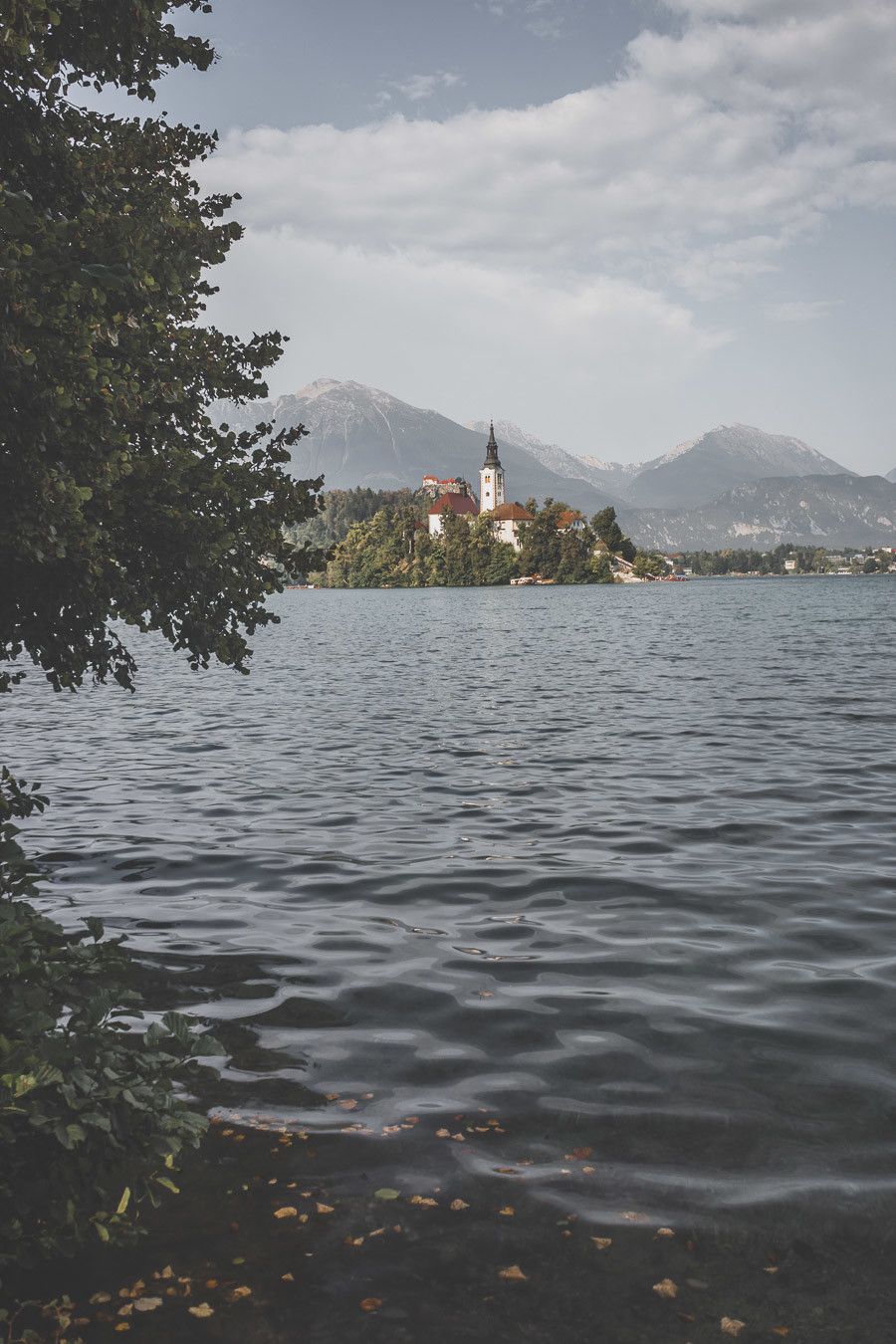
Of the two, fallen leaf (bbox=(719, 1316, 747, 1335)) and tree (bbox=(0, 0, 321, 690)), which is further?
tree (bbox=(0, 0, 321, 690))

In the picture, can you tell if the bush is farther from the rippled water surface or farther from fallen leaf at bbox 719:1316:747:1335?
fallen leaf at bbox 719:1316:747:1335

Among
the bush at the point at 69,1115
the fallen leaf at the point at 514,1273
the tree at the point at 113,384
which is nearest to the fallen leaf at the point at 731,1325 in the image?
the fallen leaf at the point at 514,1273

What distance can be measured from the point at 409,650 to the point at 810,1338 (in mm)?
53517

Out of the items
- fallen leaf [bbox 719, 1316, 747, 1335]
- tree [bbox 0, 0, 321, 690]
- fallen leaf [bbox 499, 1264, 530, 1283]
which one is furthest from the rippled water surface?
tree [bbox 0, 0, 321, 690]

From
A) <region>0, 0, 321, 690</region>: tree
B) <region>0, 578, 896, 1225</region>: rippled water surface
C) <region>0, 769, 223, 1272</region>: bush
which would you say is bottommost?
<region>0, 578, 896, 1225</region>: rippled water surface

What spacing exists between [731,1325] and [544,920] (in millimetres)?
6418

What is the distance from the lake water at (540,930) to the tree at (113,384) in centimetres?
360

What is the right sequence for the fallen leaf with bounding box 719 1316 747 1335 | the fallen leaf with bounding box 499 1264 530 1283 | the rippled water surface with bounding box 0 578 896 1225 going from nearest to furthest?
the fallen leaf with bounding box 719 1316 747 1335 < the fallen leaf with bounding box 499 1264 530 1283 < the rippled water surface with bounding box 0 578 896 1225

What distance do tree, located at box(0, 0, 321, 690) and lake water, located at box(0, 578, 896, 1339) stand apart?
3601mm

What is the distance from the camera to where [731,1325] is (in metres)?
4.83

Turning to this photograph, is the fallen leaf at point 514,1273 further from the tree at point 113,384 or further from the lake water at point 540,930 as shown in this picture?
the tree at point 113,384

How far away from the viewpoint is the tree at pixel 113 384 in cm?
780

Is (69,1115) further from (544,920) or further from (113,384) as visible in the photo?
(544,920)

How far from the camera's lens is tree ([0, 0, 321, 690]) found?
7.80 m
